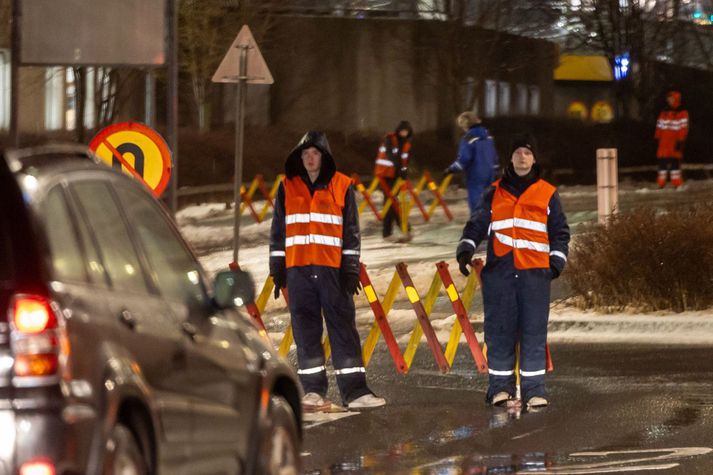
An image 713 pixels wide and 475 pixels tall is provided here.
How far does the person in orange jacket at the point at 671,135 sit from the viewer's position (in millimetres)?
32312

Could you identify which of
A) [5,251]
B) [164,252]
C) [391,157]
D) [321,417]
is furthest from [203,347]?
[391,157]

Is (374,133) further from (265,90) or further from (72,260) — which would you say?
(72,260)

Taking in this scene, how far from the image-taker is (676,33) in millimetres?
45969

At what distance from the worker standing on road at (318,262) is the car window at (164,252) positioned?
439 cm

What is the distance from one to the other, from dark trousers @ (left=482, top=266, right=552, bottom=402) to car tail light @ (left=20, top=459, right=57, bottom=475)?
6.34 metres

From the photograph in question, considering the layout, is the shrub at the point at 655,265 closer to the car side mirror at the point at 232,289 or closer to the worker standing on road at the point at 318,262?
the worker standing on road at the point at 318,262

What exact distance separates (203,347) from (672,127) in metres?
26.7

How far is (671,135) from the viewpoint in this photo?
32375 mm

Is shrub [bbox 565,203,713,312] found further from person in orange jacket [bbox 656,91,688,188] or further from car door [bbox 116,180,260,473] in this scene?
person in orange jacket [bbox 656,91,688,188]

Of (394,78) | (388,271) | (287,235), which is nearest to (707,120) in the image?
(394,78)

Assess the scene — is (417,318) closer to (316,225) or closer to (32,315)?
(316,225)

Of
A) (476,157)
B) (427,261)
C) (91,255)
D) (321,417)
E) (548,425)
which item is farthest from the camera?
(476,157)

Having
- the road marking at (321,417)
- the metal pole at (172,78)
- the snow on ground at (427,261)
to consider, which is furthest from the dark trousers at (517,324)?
the snow on ground at (427,261)

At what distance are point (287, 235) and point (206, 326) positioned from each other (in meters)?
4.73
